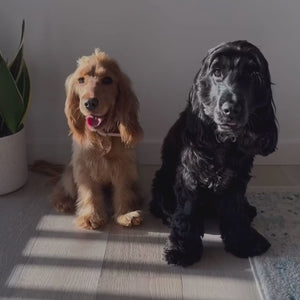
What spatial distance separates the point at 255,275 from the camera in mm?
1308

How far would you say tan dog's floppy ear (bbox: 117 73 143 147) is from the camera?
1.46 metres

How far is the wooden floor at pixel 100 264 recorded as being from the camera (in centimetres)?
124

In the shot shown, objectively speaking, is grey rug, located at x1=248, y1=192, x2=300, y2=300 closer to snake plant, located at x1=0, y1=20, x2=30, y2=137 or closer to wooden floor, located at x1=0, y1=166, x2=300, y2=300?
wooden floor, located at x1=0, y1=166, x2=300, y2=300

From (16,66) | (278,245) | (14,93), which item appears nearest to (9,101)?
(14,93)

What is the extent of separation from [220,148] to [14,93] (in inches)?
31.4

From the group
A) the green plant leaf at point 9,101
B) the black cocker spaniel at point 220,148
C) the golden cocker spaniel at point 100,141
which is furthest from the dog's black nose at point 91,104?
the green plant leaf at point 9,101

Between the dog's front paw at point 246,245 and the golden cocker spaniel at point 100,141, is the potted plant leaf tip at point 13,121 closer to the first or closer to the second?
the golden cocker spaniel at point 100,141

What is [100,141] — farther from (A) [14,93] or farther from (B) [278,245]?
(B) [278,245]

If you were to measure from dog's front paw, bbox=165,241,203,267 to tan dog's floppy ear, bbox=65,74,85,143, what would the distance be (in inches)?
19.0

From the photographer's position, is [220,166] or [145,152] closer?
[220,166]

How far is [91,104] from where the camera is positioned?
1.36 m

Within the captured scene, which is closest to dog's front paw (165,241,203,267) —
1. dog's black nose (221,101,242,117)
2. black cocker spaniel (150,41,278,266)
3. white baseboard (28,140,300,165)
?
black cocker spaniel (150,41,278,266)

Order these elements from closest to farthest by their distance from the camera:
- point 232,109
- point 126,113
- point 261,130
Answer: point 232,109 < point 261,130 < point 126,113

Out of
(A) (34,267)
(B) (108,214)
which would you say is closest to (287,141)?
(B) (108,214)
